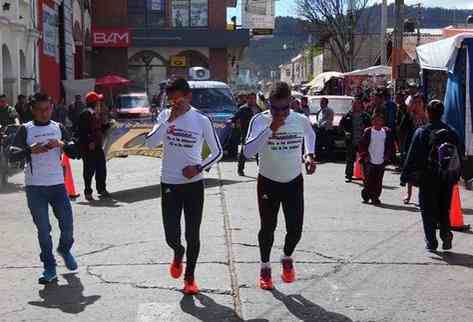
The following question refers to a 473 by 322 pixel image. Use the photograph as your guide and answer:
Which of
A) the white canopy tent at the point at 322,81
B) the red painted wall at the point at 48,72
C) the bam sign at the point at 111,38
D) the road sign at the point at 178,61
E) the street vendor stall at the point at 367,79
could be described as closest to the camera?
the red painted wall at the point at 48,72

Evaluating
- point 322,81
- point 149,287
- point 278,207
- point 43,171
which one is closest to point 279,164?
point 278,207

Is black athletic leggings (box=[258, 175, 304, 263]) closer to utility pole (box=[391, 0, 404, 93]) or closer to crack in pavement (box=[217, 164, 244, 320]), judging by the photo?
crack in pavement (box=[217, 164, 244, 320])

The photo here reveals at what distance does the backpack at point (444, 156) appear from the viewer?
8180 millimetres

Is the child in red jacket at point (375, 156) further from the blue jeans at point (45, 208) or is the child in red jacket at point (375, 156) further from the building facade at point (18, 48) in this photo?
the building facade at point (18, 48)

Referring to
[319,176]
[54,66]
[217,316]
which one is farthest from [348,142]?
[54,66]

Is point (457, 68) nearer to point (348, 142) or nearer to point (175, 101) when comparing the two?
point (348, 142)

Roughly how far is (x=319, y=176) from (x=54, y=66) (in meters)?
18.3

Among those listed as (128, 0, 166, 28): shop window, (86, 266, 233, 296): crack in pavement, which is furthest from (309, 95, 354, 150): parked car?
(128, 0, 166, 28): shop window

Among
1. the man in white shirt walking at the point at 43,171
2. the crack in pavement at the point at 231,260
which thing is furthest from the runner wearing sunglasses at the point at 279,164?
the man in white shirt walking at the point at 43,171

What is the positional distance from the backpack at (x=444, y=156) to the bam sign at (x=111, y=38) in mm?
39101

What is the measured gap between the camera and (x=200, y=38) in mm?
47344

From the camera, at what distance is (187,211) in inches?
249

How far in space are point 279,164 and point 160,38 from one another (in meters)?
42.3

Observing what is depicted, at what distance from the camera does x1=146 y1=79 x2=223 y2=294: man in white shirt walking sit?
6.25 m
